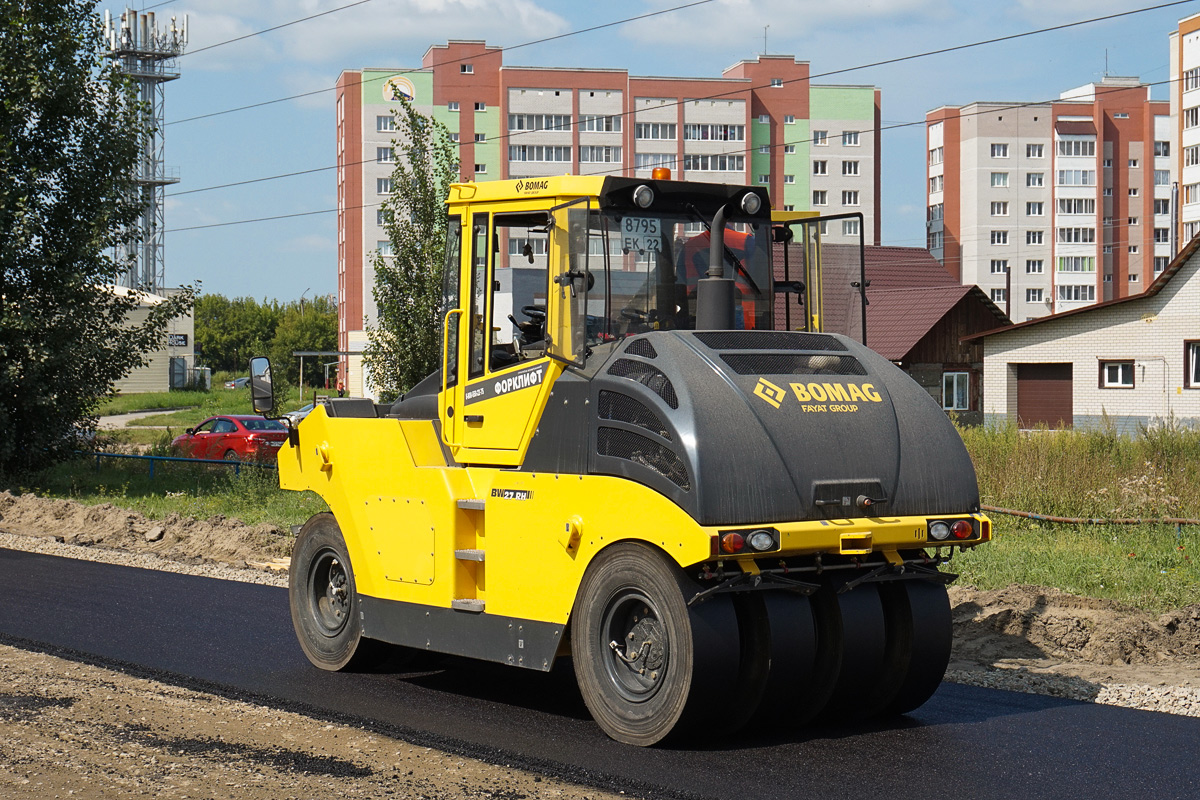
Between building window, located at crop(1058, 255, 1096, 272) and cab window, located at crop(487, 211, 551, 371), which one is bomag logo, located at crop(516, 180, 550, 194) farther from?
building window, located at crop(1058, 255, 1096, 272)

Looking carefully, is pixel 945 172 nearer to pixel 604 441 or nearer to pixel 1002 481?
pixel 1002 481

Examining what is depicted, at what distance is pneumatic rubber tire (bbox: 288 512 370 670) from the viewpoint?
29.1 ft

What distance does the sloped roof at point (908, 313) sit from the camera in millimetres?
48781

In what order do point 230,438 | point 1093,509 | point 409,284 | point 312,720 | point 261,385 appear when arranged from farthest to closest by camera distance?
point 230,438, point 409,284, point 1093,509, point 261,385, point 312,720

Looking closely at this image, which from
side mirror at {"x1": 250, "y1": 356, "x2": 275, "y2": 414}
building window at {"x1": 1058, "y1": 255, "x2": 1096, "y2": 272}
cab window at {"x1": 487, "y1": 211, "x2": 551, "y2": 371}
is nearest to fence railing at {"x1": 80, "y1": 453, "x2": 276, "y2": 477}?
side mirror at {"x1": 250, "y1": 356, "x2": 275, "y2": 414}

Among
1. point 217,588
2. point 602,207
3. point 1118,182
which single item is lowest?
point 217,588

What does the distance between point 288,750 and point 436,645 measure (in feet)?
5.10

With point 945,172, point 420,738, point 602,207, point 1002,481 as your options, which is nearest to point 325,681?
point 420,738

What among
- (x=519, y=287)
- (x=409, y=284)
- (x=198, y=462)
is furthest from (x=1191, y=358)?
(x=519, y=287)

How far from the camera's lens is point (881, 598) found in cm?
730

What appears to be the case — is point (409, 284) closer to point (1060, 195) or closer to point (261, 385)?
point (261, 385)

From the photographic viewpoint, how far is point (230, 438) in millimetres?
32938

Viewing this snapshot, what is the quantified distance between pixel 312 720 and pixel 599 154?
9762 centimetres

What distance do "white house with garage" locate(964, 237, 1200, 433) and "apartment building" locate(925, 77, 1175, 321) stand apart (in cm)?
6482
